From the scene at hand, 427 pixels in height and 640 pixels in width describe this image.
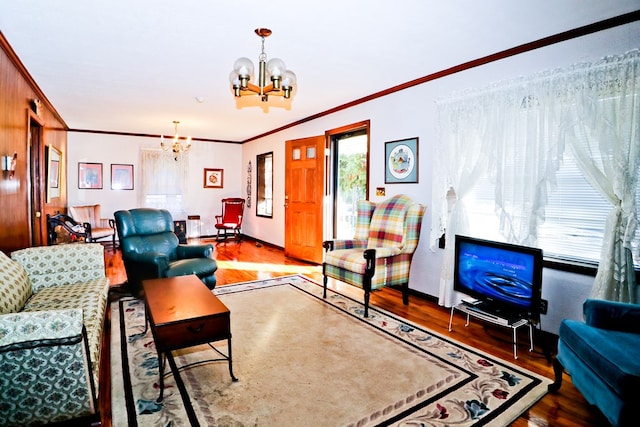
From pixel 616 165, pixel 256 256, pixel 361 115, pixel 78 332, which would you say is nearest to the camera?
pixel 78 332

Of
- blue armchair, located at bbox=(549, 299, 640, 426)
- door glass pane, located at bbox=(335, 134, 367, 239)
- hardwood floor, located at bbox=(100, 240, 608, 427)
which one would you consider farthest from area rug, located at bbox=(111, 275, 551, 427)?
door glass pane, located at bbox=(335, 134, 367, 239)

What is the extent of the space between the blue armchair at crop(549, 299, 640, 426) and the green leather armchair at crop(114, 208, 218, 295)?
312 cm

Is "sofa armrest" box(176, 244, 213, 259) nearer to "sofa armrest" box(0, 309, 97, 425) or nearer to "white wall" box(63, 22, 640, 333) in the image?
"white wall" box(63, 22, 640, 333)

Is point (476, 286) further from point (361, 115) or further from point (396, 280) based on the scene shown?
point (361, 115)

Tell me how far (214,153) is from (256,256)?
3546mm

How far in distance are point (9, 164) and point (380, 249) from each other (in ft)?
11.7

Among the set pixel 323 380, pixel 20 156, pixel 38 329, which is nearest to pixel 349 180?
pixel 323 380

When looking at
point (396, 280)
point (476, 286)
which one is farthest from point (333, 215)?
point (476, 286)

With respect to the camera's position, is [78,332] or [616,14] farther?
[616,14]

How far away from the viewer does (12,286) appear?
7.52 feet

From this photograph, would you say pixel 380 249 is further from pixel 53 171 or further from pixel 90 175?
pixel 90 175

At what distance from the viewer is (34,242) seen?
13.7 feet

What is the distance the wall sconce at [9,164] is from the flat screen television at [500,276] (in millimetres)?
4093

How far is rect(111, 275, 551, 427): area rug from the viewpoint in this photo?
1.95 meters
